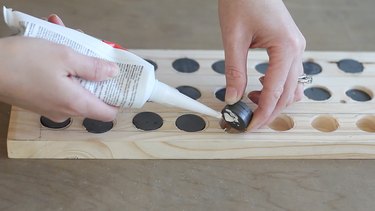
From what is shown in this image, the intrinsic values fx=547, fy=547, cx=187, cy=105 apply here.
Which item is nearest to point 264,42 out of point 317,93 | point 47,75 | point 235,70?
point 235,70

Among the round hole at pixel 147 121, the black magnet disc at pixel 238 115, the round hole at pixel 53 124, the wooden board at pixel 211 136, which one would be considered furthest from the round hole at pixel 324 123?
the round hole at pixel 53 124

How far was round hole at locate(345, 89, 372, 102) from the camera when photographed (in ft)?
2.60

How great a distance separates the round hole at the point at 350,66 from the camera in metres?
0.83

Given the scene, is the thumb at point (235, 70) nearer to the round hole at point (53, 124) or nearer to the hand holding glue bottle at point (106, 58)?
the hand holding glue bottle at point (106, 58)

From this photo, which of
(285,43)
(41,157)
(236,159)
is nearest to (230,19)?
(285,43)

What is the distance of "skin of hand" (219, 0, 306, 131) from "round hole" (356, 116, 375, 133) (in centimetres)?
14

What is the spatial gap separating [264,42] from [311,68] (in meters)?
0.18

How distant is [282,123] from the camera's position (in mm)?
755

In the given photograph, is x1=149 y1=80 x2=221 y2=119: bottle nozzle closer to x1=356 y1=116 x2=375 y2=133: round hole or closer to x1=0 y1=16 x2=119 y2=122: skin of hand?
x1=0 y1=16 x2=119 y2=122: skin of hand

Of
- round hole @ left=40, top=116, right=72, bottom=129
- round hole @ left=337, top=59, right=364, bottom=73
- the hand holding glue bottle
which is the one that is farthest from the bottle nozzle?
round hole @ left=337, top=59, right=364, bottom=73

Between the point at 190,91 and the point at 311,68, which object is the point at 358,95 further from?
the point at 190,91

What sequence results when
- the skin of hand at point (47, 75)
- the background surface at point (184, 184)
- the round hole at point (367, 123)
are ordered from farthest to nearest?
1. the round hole at point (367, 123)
2. the background surface at point (184, 184)
3. the skin of hand at point (47, 75)

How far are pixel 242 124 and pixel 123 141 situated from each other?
152 millimetres

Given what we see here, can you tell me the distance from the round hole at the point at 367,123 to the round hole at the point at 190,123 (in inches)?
8.7
